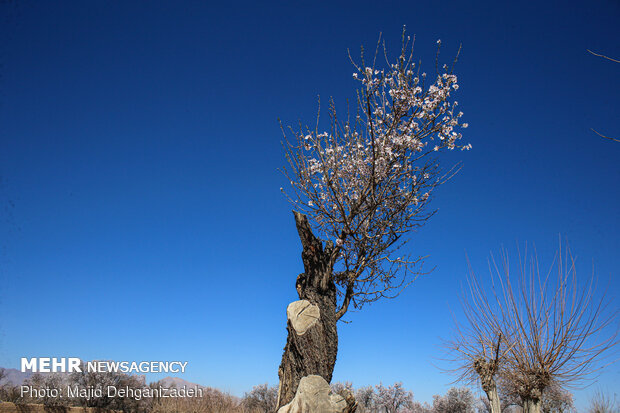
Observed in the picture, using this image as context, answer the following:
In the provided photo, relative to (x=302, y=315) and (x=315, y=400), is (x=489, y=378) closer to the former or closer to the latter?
(x=302, y=315)

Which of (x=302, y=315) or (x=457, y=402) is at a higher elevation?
(x=302, y=315)

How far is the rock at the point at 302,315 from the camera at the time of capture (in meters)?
7.23

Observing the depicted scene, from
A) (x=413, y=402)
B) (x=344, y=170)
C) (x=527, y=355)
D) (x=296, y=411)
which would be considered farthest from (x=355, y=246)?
(x=413, y=402)

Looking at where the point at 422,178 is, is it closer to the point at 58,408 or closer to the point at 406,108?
the point at 406,108

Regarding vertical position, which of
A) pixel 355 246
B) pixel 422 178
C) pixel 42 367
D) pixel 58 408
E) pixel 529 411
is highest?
pixel 422 178

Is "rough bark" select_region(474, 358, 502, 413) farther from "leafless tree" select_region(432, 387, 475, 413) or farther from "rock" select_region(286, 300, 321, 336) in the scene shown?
"leafless tree" select_region(432, 387, 475, 413)

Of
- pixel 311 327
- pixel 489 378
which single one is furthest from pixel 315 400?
pixel 489 378

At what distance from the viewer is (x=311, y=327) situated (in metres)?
7.19

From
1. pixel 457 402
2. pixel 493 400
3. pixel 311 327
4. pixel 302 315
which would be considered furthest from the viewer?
pixel 457 402

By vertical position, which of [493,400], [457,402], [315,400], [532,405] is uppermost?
[315,400]

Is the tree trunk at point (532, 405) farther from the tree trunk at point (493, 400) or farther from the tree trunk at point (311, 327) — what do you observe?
the tree trunk at point (311, 327)

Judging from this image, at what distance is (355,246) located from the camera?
9.11 m

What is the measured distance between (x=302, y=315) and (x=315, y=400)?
154 cm

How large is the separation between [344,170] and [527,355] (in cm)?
679
